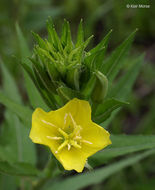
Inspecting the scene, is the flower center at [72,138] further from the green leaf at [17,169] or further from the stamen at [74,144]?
the green leaf at [17,169]

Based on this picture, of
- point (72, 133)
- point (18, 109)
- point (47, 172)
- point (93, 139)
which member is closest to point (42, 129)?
point (72, 133)

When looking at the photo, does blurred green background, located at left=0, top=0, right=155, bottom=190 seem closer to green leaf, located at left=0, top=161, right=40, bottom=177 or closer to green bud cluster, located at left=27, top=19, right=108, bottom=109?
green leaf, located at left=0, top=161, right=40, bottom=177

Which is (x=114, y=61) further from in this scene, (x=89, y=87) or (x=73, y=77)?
(x=73, y=77)

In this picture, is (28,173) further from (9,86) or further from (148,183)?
(148,183)

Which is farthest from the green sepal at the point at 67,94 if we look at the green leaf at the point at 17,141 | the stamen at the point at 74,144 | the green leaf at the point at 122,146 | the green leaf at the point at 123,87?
the green leaf at the point at 17,141

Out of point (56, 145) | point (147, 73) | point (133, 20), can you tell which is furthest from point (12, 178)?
point (133, 20)

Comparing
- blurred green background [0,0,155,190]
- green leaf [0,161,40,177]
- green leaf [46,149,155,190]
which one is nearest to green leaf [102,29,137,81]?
green leaf [0,161,40,177]
